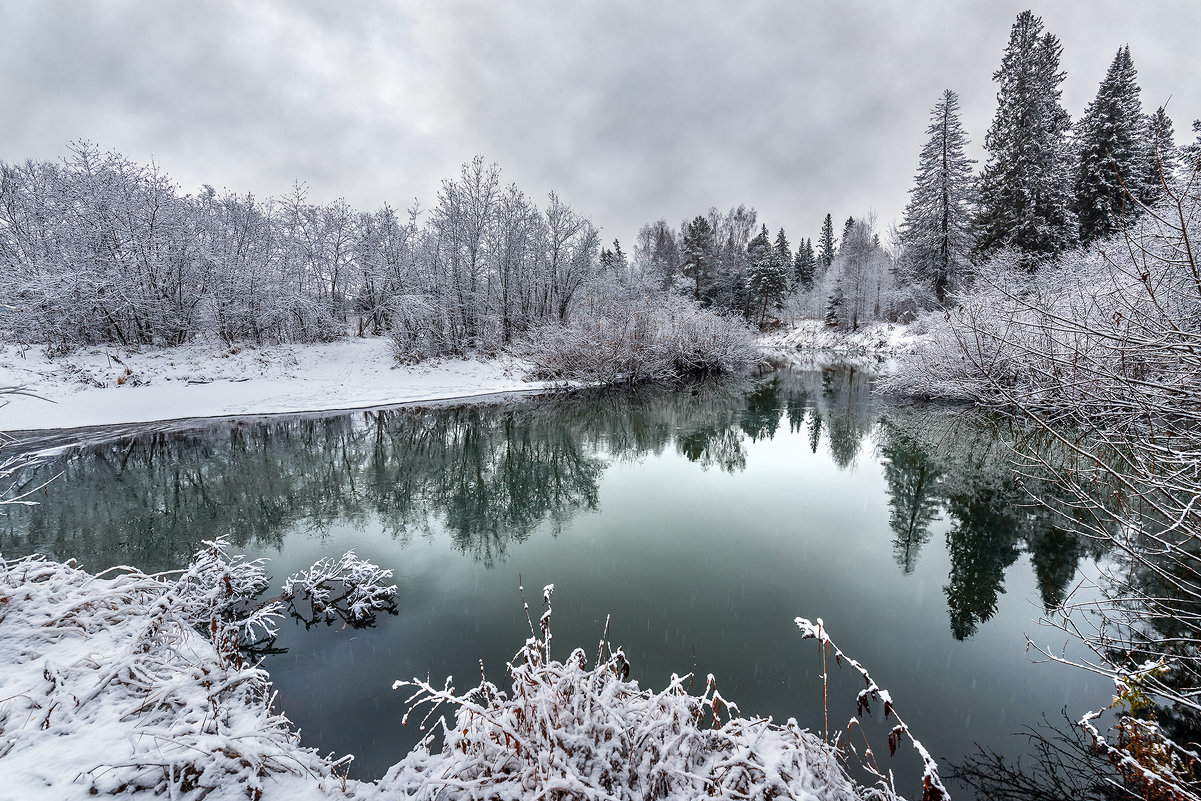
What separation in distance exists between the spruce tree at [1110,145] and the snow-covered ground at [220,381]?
98.1 ft

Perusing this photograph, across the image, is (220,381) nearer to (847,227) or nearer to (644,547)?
(644,547)

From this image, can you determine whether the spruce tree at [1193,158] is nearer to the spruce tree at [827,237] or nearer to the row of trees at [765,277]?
the row of trees at [765,277]

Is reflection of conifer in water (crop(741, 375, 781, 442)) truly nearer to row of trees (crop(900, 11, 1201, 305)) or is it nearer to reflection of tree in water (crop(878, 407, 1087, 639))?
reflection of tree in water (crop(878, 407, 1087, 639))

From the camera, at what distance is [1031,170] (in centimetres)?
2500

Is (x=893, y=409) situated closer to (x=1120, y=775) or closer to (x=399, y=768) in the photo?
(x=1120, y=775)

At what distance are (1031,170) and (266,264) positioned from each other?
129 ft

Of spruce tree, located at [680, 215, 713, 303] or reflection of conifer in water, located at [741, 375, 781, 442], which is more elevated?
spruce tree, located at [680, 215, 713, 303]

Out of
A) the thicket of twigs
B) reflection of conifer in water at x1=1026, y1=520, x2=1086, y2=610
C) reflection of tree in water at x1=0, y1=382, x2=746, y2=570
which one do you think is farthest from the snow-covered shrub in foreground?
reflection of conifer in water at x1=1026, y1=520, x2=1086, y2=610

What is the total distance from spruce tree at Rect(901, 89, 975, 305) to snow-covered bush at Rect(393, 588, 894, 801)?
112 ft

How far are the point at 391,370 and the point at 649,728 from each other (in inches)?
931

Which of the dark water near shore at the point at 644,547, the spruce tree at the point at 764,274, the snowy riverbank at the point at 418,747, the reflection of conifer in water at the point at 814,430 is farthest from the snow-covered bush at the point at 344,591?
the spruce tree at the point at 764,274

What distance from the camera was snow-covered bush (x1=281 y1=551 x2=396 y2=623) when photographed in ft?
17.7

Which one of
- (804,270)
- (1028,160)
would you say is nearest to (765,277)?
(804,270)

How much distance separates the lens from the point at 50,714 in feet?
9.11
